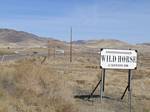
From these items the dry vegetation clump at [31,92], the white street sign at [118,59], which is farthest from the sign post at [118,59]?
the dry vegetation clump at [31,92]

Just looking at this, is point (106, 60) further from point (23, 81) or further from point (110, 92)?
point (110, 92)

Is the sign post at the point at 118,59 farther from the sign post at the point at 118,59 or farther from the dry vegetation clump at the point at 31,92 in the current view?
the dry vegetation clump at the point at 31,92

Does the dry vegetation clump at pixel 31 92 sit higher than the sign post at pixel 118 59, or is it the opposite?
the sign post at pixel 118 59

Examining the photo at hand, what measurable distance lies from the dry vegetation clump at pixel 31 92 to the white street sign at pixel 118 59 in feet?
7.71

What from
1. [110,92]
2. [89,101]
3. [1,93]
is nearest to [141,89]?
[110,92]

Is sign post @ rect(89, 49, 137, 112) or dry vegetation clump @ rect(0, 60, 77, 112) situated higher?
sign post @ rect(89, 49, 137, 112)

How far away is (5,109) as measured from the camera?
10.1 metres

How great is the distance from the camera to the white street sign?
1577 cm

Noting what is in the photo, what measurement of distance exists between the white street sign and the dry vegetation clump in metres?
2.35

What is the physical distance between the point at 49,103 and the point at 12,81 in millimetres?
1895

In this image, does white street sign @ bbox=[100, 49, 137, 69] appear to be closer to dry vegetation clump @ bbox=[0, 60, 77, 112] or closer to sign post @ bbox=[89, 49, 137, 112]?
sign post @ bbox=[89, 49, 137, 112]

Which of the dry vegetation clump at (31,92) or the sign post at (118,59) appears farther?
the sign post at (118,59)

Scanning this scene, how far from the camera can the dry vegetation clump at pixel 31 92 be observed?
11.2m

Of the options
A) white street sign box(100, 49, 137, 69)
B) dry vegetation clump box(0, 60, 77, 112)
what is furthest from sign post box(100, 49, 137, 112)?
dry vegetation clump box(0, 60, 77, 112)
